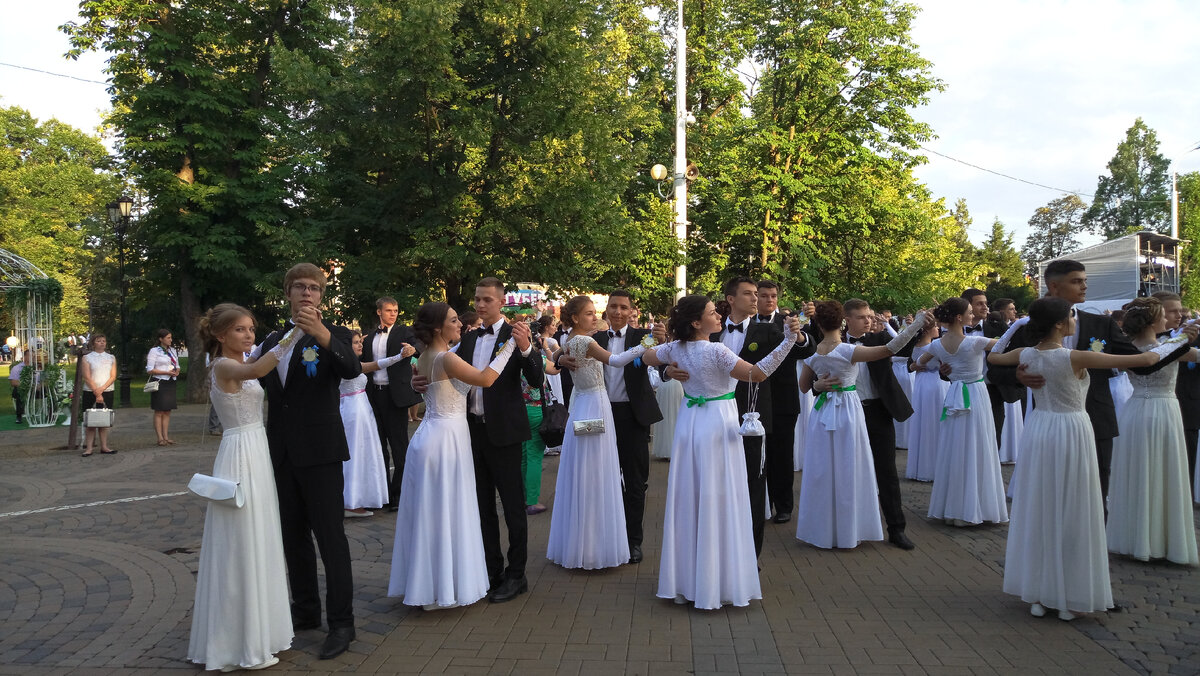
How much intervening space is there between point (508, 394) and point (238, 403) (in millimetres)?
1838

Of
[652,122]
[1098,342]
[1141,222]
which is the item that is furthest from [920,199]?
[1141,222]

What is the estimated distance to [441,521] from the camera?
5547 millimetres

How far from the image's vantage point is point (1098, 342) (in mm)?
6141

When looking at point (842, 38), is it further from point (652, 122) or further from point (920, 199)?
point (652, 122)

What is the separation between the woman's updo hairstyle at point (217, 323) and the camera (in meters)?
4.91

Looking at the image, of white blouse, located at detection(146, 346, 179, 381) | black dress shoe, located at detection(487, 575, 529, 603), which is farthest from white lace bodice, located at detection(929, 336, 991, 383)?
white blouse, located at detection(146, 346, 179, 381)

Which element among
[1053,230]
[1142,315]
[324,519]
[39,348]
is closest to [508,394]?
[324,519]

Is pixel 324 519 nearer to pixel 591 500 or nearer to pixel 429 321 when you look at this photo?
pixel 429 321

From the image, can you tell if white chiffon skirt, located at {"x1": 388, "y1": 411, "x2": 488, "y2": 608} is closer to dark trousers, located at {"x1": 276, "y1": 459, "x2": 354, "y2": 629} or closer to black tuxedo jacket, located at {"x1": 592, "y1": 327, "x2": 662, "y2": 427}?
dark trousers, located at {"x1": 276, "y1": 459, "x2": 354, "y2": 629}

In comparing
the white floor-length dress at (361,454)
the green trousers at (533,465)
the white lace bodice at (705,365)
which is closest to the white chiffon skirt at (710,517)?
the white lace bodice at (705,365)

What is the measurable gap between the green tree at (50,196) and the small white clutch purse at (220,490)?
107 feet

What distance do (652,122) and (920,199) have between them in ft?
37.3

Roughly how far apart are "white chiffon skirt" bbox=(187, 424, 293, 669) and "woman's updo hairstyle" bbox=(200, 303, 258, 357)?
61cm

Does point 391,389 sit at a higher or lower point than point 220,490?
A: higher
